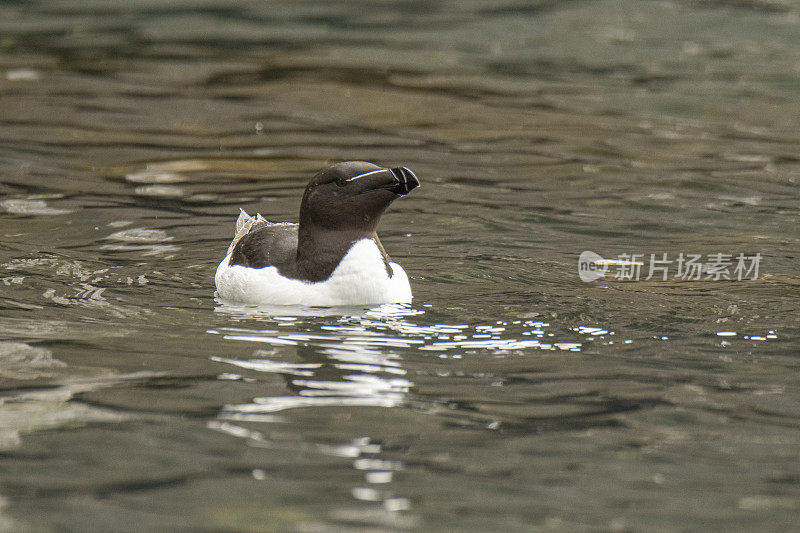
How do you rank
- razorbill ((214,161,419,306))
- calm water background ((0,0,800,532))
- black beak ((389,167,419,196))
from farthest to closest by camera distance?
razorbill ((214,161,419,306)), black beak ((389,167,419,196)), calm water background ((0,0,800,532))

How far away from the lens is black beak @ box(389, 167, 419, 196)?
24.2 feet

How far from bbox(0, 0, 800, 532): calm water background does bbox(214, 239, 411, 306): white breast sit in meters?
0.16

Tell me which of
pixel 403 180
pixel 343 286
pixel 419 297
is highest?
pixel 403 180

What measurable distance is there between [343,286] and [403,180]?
78 cm

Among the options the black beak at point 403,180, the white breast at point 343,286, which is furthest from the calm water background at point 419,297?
the black beak at point 403,180

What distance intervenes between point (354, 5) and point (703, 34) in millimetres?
6379

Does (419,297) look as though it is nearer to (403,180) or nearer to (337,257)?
(337,257)

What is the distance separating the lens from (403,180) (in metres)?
7.42

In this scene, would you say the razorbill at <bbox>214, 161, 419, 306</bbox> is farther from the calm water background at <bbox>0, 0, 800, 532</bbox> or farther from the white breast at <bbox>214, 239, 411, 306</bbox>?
the calm water background at <bbox>0, 0, 800, 532</bbox>

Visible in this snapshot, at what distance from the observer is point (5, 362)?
6.54 metres

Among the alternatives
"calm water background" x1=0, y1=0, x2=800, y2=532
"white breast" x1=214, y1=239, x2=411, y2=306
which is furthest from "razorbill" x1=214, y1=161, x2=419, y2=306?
"calm water background" x1=0, y1=0, x2=800, y2=532

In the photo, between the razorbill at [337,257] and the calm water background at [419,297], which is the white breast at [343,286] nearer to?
the razorbill at [337,257]

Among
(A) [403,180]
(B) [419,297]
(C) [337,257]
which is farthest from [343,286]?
(A) [403,180]

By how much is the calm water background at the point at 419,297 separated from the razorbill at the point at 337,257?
20 centimetres
